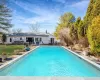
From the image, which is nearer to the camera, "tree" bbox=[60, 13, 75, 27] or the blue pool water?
the blue pool water

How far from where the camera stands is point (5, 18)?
2994 cm

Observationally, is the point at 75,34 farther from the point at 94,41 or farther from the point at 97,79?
the point at 97,79

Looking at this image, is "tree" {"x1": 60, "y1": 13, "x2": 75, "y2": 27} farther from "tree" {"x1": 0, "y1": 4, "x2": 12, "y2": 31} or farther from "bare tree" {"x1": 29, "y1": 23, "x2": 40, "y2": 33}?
"bare tree" {"x1": 29, "y1": 23, "x2": 40, "y2": 33}

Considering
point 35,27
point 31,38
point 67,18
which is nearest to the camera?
point 67,18

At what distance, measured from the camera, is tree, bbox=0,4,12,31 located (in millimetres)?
29106

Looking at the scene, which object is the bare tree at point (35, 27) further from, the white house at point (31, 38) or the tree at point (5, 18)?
the tree at point (5, 18)

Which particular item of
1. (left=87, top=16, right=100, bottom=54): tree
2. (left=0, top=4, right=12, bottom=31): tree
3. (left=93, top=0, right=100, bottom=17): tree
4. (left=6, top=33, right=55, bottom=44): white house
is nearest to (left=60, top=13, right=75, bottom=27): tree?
(left=6, top=33, right=55, bottom=44): white house

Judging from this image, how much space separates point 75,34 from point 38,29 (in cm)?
4081

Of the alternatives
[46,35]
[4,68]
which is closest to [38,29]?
[46,35]

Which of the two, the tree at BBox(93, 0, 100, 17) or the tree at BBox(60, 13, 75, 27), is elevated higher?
the tree at BBox(60, 13, 75, 27)

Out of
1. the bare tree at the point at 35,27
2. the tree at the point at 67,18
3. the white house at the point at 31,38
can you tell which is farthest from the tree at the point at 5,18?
the bare tree at the point at 35,27

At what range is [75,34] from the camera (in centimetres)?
2808

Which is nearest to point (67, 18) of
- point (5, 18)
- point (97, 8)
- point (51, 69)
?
point (5, 18)

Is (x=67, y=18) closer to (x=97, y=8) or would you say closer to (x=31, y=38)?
(x=31, y=38)
